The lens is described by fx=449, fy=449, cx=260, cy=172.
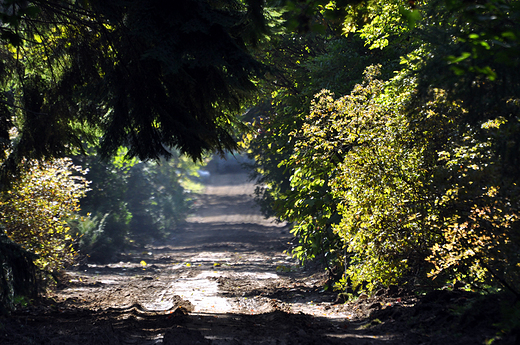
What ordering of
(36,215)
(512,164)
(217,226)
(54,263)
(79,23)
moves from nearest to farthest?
(512,164)
(79,23)
(36,215)
(54,263)
(217,226)

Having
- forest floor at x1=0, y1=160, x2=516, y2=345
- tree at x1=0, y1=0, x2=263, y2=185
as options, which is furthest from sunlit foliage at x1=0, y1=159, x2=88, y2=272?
tree at x1=0, y1=0, x2=263, y2=185

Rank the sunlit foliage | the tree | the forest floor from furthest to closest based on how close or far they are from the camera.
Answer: the sunlit foliage → the tree → the forest floor

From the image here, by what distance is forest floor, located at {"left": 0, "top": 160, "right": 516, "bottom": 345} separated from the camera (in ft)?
19.2

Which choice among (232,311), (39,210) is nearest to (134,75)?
(232,311)

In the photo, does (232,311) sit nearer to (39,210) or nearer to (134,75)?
(134,75)

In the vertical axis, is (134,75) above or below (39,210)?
above

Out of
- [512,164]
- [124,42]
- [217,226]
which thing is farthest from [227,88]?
[217,226]

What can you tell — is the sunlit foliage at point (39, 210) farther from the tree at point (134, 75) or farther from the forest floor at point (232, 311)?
the tree at point (134, 75)

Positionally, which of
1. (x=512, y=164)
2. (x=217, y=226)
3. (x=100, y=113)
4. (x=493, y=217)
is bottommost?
(x=217, y=226)

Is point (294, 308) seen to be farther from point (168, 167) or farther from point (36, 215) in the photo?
point (168, 167)

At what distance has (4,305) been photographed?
6.81 metres

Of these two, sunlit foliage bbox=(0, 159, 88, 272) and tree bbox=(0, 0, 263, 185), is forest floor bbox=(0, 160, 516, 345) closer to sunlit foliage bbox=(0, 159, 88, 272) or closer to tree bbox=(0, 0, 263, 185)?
sunlit foliage bbox=(0, 159, 88, 272)

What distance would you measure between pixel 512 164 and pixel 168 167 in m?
34.2

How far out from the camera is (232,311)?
28.9 feet
